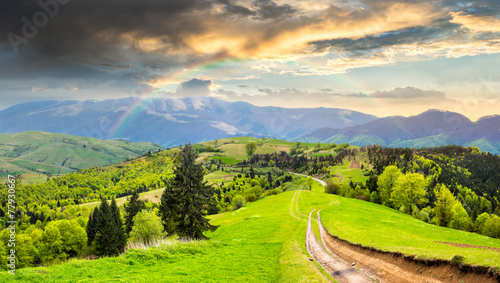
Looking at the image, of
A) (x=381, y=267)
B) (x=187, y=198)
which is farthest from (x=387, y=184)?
(x=187, y=198)

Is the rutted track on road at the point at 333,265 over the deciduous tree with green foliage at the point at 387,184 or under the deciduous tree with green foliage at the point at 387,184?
over

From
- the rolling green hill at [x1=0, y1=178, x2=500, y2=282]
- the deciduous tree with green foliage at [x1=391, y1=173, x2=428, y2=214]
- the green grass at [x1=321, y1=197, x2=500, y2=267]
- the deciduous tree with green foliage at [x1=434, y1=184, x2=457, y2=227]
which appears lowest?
the deciduous tree with green foliage at [x1=434, y1=184, x2=457, y2=227]

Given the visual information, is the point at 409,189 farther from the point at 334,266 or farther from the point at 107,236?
the point at 107,236

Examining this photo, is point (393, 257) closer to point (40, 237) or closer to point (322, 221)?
point (322, 221)

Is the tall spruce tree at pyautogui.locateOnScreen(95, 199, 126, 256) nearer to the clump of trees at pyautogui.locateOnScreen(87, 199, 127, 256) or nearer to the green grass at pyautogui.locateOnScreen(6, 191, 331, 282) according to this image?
the clump of trees at pyautogui.locateOnScreen(87, 199, 127, 256)

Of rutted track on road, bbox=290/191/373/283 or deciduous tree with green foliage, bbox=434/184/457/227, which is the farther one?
deciduous tree with green foliage, bbox=434/184/457/227

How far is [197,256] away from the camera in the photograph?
93.3 feet

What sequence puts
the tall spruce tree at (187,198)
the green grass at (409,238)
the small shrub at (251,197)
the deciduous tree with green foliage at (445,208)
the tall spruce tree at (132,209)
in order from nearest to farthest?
the green grass at (409,238), the tall spruce tree at (187,198), the deciduous tree with green foliage at (445,208), the tall spruce tree at (132,209), the small shrub at (251,197)

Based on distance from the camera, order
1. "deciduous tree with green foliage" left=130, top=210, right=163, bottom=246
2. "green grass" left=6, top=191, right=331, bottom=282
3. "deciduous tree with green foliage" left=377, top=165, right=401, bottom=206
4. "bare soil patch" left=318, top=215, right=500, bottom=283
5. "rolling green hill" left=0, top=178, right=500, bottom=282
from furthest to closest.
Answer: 1. "deciduous tree with green foliage" left=377, top=165, right=401, bottom=206
2. "deciduous tree with green foliage" left=130, top=210, right=163, bottom=246
3. "rolling green hill" left=0, top=178, right=500, bottom=282
4. "green grass" left=6, top=191, right=331, bottom=282
5. "bare soil patch" left=318, top=215, right=500, bottom=283

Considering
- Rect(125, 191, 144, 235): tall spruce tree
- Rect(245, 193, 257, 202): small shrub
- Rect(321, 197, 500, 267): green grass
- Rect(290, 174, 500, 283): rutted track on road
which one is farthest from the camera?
Rect(245, 193, 257, 202): small shrub

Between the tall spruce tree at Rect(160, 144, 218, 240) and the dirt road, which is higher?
the tall spruce tree at Rect(160, 144, 218, 240)

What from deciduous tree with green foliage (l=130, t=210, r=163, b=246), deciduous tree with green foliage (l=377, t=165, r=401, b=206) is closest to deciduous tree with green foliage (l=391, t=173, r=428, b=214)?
deciduous tree with green foliage (l=377, t=165, r=401, b=206)

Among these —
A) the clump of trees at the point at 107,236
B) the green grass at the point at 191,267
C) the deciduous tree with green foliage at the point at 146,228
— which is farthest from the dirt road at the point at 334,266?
the clump of trees at the point at 107,236

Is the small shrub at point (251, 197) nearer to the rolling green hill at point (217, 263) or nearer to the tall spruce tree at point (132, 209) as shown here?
the tall spruce tree at point (132, 209)
